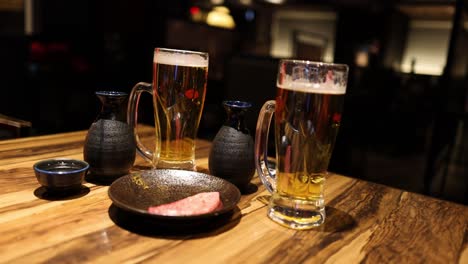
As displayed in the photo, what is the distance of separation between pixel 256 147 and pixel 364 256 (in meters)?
0.30

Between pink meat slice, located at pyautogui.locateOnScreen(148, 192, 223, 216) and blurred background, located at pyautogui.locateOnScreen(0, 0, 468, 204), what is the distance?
996 mm

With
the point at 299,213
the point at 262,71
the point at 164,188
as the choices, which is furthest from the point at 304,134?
the point at 262,71

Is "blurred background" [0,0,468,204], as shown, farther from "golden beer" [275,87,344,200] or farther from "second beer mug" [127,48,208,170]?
"golden beer" [275,87,344,200]

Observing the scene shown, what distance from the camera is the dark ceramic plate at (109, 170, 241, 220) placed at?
723 millimetres

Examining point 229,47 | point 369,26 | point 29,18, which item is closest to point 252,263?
point 29,18

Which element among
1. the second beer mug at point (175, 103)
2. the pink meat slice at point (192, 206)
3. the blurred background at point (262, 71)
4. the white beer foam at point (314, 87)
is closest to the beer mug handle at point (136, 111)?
the second beer mug at point (175, 103)

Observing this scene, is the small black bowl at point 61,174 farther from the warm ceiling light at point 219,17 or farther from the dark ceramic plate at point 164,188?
the warm ceiling light at point 219,17

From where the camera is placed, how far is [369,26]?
19.3 feet

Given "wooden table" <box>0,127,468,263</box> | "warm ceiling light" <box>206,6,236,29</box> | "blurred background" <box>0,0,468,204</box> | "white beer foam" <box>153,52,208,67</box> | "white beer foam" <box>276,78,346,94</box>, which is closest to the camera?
"wooden table" <box>0,127,468,263</box>

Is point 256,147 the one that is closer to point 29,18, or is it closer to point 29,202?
point 29,202

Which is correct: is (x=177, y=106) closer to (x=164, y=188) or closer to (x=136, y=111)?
(x=136, y=111)

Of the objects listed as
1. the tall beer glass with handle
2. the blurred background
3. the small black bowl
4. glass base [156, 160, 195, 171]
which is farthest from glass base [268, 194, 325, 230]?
the blurred background

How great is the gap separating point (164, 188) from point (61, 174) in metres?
0.21

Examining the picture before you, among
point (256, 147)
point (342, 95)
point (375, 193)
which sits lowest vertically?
point (375, 193)
